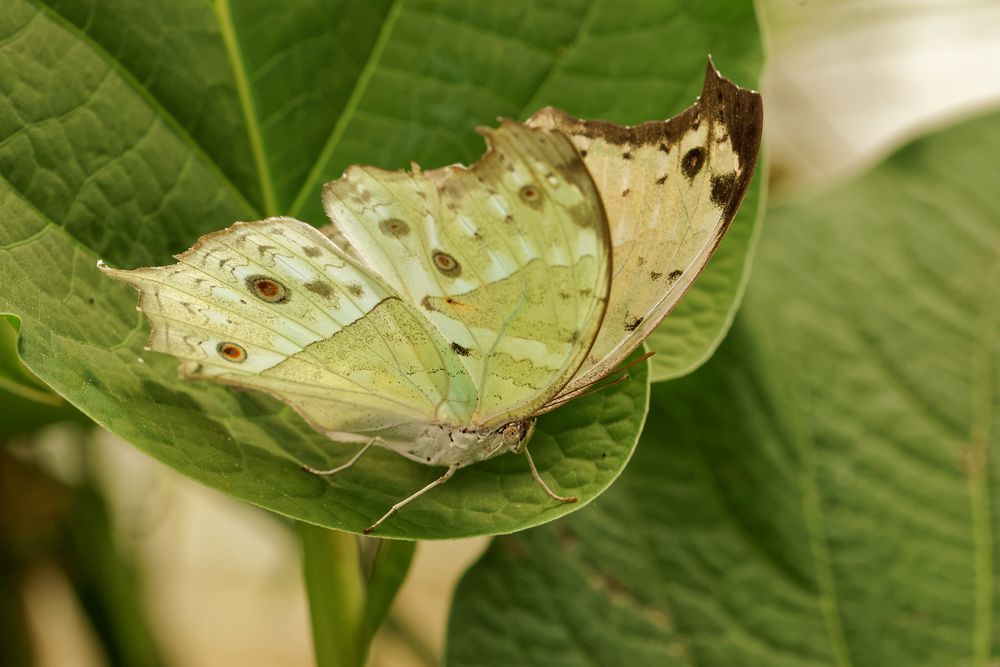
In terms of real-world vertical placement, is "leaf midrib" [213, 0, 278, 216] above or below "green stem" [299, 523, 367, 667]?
above

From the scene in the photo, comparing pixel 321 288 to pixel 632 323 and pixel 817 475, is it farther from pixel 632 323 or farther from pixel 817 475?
pixel 817 475

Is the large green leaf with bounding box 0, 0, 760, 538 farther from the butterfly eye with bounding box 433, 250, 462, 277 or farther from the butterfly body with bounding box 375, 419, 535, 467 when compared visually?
the butterfly eye with bounding box 433, 250, 462, 277

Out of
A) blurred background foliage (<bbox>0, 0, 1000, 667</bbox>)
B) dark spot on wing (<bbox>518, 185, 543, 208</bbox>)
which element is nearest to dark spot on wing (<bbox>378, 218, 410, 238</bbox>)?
dark spot on wing (<bbox>518, 185, 543, 208</bbox>)

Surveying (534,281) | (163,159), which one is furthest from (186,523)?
(534,281)

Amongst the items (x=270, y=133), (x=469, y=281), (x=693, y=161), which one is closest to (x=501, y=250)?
(x=469, y=281)

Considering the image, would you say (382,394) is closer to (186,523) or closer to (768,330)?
(768,330)

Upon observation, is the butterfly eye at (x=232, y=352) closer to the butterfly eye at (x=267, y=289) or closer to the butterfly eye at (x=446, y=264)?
the butterfly eye at (x=267, y=289)
